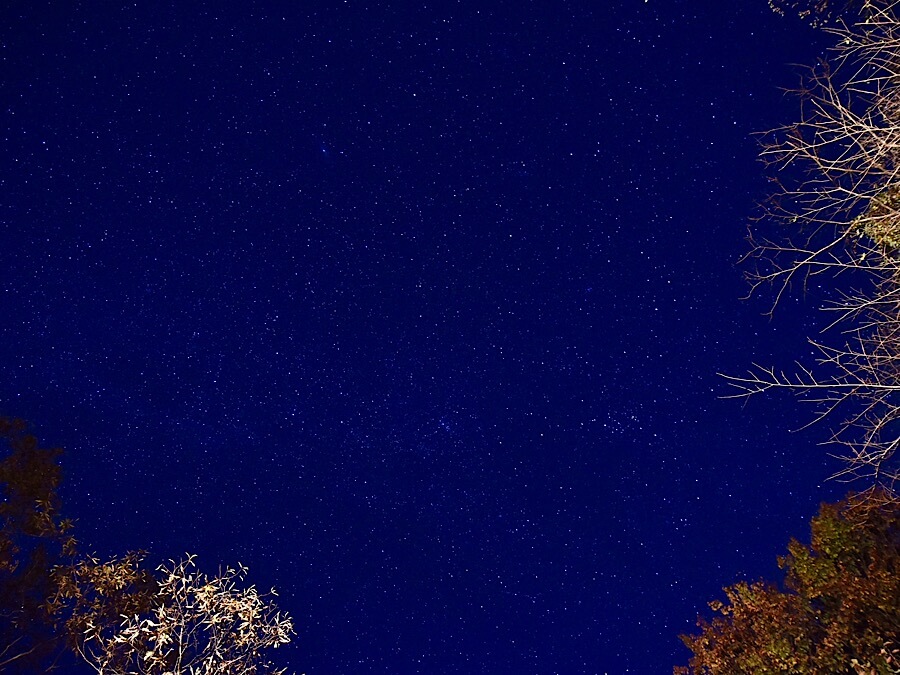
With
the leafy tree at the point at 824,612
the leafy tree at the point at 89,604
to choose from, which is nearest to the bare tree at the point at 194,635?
the leafy tree at the point at 89,604

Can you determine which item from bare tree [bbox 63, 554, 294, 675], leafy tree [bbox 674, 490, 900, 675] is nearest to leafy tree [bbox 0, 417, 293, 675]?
bare tree [bbox 63, 554, 294, 675]

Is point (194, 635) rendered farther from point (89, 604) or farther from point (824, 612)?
point (824, 612)

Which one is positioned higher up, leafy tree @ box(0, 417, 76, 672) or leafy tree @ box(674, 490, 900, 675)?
leafy tree @ box(0, 417, 76, 672)

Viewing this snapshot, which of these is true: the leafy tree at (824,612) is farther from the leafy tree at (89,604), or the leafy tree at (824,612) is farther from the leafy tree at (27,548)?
the leafy tree at (27,548)

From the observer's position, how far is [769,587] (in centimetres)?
907

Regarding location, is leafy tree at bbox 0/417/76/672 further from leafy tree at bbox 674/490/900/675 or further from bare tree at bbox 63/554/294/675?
leafy tree at bbox 674/490/900/675

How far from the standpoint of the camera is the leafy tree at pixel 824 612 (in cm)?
757

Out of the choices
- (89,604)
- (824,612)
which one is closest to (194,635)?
(89,604)

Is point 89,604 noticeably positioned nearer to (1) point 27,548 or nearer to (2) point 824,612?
(1) point 27,548

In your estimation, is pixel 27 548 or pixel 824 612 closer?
pixel 824 612

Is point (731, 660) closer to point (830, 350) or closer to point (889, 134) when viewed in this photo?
point (830, 350)

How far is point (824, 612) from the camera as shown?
8.37m

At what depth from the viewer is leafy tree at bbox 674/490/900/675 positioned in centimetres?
757

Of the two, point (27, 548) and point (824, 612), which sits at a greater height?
point (27, 548)
